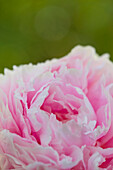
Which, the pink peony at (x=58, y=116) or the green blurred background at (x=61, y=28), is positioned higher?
the green blurred background at (x=61, y=28)

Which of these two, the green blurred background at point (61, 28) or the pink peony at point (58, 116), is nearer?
the pink peony at point (58, 116)

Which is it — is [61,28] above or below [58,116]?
above

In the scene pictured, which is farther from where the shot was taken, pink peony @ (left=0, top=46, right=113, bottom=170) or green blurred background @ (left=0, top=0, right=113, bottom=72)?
green blurred background @ (left=0, top=0, right=113, bottom=72)

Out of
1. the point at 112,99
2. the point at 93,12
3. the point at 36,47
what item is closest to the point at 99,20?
the point at 93,12

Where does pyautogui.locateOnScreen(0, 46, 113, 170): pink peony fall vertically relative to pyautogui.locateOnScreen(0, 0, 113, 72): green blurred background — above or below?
below
